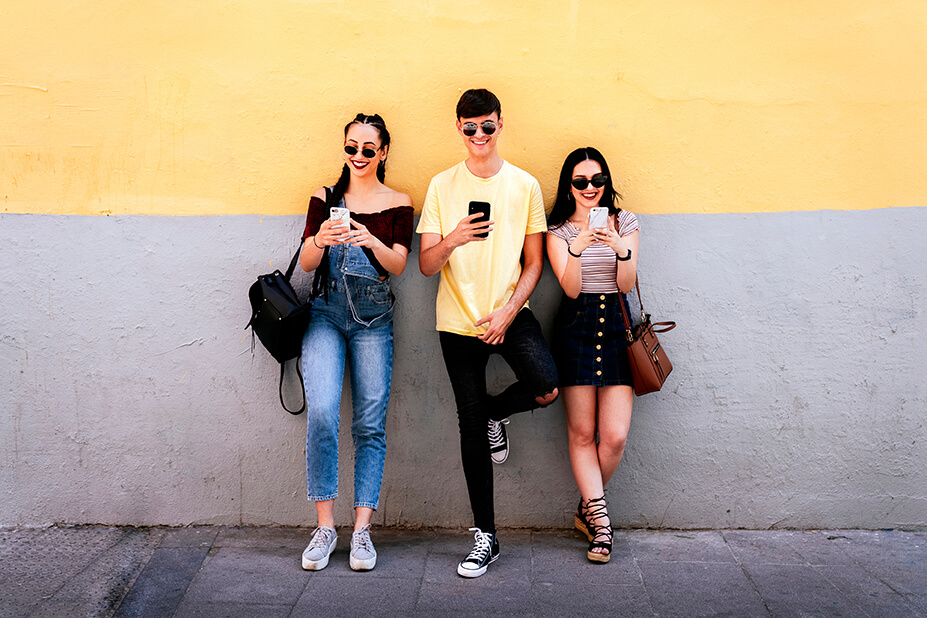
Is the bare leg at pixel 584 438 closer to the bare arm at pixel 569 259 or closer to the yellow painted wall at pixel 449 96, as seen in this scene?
the bare arm at pixel 569 259

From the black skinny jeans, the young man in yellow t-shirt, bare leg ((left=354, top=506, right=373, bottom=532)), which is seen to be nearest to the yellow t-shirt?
the young man in yellow t-shirt

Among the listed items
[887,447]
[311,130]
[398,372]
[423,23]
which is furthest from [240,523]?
[887,447]

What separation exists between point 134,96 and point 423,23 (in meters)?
1.56

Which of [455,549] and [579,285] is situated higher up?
[579,285]

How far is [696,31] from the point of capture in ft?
12.4

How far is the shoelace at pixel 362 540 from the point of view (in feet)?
11.7

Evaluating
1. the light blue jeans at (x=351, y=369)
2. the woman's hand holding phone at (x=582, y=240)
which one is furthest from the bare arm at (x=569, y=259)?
the light blue jeans at (x=351, y=369)

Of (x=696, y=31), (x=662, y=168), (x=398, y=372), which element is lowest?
(x=398, y=372)

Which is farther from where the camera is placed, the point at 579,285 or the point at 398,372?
the point at 398,372

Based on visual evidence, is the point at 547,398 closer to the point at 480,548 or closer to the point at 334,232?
the point at 480,548

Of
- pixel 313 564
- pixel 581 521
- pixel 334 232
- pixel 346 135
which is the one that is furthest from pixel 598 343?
pixel 313 564

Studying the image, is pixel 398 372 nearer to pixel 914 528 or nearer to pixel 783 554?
pixel 783 554

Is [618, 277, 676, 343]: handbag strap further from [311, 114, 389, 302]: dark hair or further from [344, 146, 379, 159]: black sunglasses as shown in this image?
[344, 146, 379, 159]: black sunglasses

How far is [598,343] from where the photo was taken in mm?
3668
